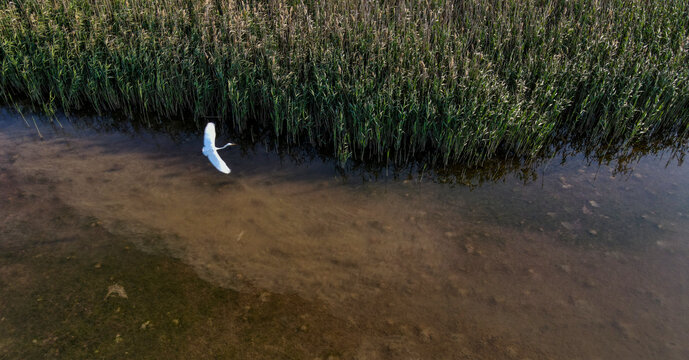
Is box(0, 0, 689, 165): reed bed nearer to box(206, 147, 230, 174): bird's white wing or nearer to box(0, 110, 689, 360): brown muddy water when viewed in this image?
box(0, 110, 689, 360): brown muddy water

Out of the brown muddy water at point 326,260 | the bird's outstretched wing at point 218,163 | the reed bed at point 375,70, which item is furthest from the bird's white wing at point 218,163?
the reed bed at point 375,70

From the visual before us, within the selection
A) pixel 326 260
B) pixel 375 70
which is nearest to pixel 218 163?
pixel 326 260

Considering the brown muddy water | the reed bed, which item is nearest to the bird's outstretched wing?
the brown muddy water

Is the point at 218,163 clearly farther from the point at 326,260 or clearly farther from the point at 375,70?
the point at 375,70

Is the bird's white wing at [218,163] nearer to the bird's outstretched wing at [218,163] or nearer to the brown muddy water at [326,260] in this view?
the bird's outstretched wing at [218,163]

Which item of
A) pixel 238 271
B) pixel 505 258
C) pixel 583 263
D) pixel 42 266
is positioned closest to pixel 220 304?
pixel 238 271
